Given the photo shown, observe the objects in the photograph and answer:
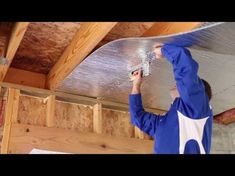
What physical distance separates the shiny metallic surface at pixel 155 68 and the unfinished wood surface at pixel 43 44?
25cm

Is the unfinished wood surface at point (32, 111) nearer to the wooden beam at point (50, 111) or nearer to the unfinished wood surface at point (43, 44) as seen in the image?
the wooden beam at point (50, 111)

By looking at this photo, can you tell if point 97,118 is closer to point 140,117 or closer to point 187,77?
point 140,117

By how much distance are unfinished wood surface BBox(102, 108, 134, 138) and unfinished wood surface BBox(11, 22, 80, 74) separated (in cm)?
68

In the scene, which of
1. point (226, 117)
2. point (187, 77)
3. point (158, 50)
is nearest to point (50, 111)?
point (158, 50)

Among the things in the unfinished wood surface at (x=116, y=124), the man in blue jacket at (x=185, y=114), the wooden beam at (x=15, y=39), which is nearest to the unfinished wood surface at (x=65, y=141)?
Result: the unfinished wood surface at (x=116, y=124)

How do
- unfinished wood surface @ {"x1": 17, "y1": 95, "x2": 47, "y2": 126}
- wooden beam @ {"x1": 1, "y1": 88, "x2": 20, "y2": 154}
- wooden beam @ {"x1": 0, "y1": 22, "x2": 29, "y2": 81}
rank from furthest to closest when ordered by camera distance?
1. unfinished wood surface @ {"x1": 17, "y1": 95, "x2": 47, "y2": 126}
2. wooden beam @ {"x1": 1, "y1": 88, "x2": 20, "y2": 154}
3. wooden beam @ {"x1": 0, "y1": 22, "x2": 29, "y2": 81}

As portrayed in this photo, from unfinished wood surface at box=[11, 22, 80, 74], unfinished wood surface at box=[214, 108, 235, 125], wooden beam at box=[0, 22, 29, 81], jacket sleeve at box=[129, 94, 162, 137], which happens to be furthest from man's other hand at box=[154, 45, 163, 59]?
unfinished wood surface at box=[214, 108, 235, 125]

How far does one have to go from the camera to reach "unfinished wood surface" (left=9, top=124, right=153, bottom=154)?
8.12ft

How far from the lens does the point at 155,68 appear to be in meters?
2.39

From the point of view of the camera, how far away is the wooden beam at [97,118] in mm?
2854

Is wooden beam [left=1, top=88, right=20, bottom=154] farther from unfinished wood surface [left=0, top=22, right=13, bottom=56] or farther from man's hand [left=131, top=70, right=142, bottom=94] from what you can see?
man's hand [left=131, top=70, right=142, bottom=94]
